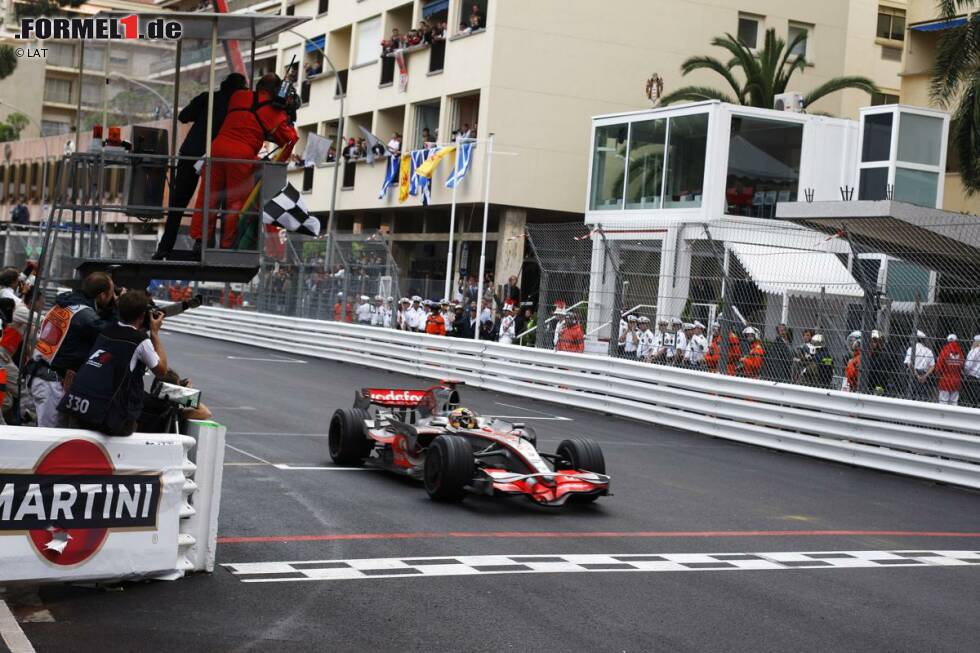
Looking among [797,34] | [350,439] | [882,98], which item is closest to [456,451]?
[350,439]

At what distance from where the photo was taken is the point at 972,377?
14797 mm

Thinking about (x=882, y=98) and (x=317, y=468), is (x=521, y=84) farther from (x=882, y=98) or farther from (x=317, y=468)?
(x=317, y=468)

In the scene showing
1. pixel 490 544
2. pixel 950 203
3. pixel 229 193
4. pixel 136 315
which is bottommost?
pixel 490 544

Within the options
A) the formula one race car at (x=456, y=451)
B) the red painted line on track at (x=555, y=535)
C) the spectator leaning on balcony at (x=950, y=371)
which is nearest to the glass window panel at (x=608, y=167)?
the spectator leaning on balcony at (x=950, y=371)

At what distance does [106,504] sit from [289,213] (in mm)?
2520

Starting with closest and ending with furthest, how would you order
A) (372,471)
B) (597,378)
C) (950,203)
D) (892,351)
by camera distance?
(372,471)
(892,351)
(597,378)
(950,203)

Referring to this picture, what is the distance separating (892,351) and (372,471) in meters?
7.04

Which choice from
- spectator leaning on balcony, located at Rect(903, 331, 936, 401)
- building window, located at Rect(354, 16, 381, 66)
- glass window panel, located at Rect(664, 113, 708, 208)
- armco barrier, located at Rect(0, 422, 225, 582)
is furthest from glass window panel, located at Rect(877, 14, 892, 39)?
armco barrier, located at Rect(0, 422, 225, 582)

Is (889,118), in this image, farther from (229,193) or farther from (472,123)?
(229,193)

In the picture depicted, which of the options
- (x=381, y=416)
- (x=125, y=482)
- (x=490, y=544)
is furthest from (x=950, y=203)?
(x=125, y=482)

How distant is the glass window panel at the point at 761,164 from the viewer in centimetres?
3078

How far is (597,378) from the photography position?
67.2 feet

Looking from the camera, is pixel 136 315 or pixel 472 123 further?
pixel 472 123

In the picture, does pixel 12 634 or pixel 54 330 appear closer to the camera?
pixel 12 634
